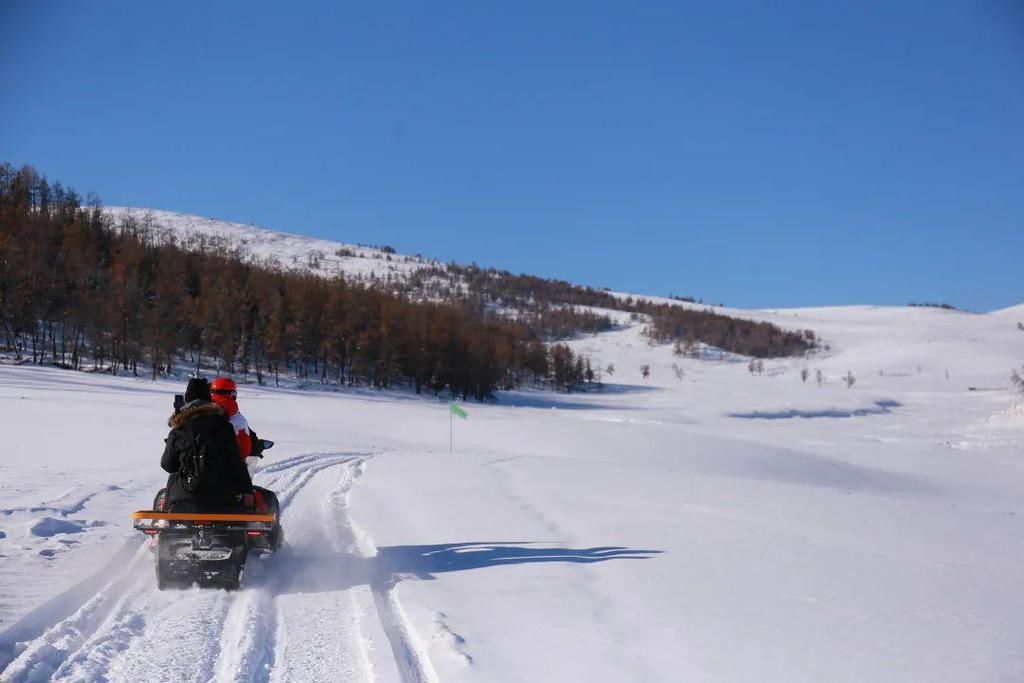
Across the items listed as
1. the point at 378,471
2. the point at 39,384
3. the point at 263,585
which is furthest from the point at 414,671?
the point at 39,384

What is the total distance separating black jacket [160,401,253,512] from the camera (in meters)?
6.89

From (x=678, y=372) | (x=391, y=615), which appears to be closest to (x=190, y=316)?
(x=391, y=615)

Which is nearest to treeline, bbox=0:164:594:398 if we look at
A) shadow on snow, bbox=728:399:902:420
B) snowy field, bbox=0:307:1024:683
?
shadow on snow, bbox=728:399:902:420

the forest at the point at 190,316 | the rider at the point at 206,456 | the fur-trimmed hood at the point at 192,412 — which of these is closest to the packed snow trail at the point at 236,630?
the rider at the point at 206,456

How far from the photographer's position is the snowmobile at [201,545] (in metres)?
6.50

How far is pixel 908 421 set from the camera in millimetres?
67875

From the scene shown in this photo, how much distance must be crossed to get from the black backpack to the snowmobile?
0.93ft

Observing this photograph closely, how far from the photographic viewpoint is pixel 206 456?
6938mm

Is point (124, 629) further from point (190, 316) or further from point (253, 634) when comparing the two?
point (190, 316)

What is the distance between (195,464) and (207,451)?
16 cm

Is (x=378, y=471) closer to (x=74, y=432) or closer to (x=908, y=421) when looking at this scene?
(x=74, y=432)

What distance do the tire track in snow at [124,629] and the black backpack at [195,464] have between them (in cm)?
92

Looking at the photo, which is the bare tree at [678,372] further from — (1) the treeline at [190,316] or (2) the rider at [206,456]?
(2) the rider at [206,456]

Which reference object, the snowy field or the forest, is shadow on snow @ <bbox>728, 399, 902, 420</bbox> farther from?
the snowy field
